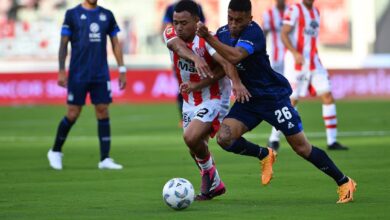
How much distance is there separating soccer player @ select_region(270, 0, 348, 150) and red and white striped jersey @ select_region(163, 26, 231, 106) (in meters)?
5.38

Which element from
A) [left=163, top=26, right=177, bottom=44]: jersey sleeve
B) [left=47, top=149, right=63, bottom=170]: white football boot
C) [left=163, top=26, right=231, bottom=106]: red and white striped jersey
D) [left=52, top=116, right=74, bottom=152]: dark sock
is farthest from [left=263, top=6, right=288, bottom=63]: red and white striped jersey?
[left=163, top=26, right=177, bottom=44]: jersey sleeve

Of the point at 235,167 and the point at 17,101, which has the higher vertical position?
the point at 235,167

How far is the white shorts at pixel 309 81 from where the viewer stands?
15.7 metres

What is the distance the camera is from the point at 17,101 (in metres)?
30.2

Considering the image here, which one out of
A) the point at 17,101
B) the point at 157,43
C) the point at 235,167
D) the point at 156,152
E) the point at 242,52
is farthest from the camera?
the point at 157,43

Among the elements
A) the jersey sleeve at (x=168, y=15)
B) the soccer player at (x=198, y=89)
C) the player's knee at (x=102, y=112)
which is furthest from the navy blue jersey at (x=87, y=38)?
the jersey sleeve at (x=168, y=15)

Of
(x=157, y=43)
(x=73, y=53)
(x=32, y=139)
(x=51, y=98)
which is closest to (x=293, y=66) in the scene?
(x=73, y=53)

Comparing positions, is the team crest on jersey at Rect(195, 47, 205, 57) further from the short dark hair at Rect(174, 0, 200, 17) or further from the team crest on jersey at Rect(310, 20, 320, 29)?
the team crest on jersey at Rect(310, 20, 320, 29)

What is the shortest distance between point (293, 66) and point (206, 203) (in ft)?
21.3

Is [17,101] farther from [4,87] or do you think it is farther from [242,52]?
[242,52]

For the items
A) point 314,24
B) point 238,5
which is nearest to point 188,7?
point 238,5

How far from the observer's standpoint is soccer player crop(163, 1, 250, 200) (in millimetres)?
9977

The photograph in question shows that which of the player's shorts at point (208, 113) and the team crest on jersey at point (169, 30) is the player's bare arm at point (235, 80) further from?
the team crest on jersey at point (169, 30)

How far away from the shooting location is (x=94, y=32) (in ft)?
45.1
